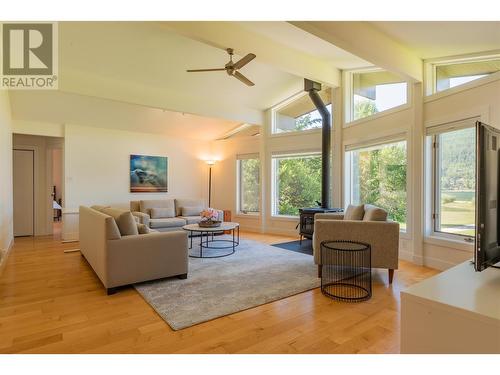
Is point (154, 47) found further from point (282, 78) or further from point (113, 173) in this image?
point (113, 173)

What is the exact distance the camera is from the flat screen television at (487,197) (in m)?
1.21

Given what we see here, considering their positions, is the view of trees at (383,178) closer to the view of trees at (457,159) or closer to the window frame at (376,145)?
the window frame at (376,145)

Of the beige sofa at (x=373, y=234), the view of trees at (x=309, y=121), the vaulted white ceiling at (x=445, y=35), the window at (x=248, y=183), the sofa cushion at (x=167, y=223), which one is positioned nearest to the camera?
the vaulted white ceiling at (x=445, y=35)

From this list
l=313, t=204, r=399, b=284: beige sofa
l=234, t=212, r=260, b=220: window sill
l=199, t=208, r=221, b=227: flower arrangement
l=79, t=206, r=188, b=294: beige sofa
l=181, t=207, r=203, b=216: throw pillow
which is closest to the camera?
l=79, t=206, r=188, b=294: beige sofa

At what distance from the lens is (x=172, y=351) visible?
1.93 m

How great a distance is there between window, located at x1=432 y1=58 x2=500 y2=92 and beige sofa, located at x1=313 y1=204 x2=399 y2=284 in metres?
2.03

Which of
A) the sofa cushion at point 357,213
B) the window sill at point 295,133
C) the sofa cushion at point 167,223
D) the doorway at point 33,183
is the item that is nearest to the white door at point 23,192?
the doorway at point 33,183

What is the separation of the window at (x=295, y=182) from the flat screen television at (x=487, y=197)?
4716 millimetres

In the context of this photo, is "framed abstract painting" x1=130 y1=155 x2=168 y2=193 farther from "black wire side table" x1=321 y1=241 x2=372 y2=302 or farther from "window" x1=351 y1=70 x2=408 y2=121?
"black wire side table" x1=321 y1=241 x2=372 y2=302

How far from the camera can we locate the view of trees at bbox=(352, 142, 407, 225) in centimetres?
453

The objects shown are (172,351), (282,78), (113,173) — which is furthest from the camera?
(113,173)

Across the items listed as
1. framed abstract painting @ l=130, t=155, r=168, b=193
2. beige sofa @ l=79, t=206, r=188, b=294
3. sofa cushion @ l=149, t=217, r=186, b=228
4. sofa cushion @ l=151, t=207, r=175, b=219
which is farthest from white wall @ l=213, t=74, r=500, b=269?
beige sofa @ l=79, t=206, r=188, b=294

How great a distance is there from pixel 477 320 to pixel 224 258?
364 centimetres
